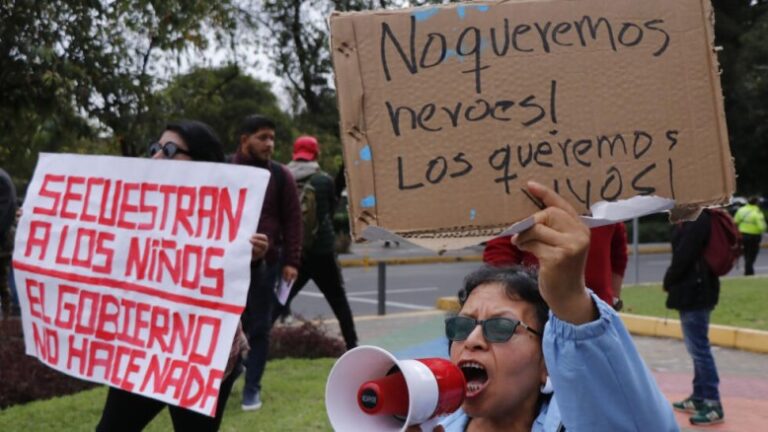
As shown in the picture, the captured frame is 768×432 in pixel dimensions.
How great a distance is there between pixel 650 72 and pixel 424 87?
0.45 metres

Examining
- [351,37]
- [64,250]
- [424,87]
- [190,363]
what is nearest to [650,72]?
[424,87]

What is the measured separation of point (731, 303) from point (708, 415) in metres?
5.64

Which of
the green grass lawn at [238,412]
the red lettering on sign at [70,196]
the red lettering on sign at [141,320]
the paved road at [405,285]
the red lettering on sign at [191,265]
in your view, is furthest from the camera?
the paved road at [405,285]

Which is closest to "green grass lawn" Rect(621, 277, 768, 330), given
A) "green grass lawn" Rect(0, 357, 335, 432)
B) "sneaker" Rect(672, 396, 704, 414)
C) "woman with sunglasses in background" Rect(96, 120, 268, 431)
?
"sneaker" Rect(672, 396, 704, 414)

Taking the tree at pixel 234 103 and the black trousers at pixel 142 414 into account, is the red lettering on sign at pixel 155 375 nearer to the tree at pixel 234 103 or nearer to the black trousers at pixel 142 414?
the black trousers at pixel 142 414

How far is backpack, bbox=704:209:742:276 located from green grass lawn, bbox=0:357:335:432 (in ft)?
8.22

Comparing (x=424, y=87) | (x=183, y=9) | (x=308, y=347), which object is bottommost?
(x=308, y=347)

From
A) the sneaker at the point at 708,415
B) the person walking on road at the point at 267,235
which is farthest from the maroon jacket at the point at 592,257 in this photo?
the sneaker at the point at 708,415

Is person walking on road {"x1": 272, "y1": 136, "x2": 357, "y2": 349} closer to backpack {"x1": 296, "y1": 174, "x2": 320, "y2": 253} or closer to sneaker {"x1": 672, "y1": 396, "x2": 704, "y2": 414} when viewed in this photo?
backpack {"x1": 296, "y1": 174, "x2": 320, "y2": 253}

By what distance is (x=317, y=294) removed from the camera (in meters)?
16.7

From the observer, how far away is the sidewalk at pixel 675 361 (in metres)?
6.82

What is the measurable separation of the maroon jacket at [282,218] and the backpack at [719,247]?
2480mm

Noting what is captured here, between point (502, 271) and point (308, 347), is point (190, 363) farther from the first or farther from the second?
point (308, 347)

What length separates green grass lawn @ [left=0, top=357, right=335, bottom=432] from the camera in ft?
20.2
